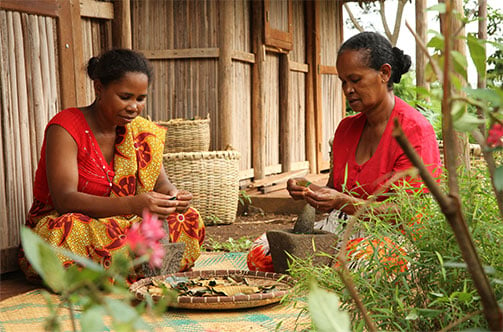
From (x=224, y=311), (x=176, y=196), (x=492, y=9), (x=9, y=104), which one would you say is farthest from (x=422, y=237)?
(x=492, y=9)

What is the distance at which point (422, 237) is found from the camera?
1.75 m

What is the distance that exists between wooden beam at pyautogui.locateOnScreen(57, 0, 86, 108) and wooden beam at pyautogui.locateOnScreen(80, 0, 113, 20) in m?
0.09

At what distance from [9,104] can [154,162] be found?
858mm

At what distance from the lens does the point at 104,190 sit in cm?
370

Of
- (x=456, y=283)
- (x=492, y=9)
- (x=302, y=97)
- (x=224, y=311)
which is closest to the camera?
(x=456, y=283)

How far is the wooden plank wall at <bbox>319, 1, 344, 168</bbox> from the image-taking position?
10234 millimetres

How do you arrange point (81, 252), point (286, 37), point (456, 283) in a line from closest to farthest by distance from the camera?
point (456, 283) → point (81, 252) → point (286, 37)

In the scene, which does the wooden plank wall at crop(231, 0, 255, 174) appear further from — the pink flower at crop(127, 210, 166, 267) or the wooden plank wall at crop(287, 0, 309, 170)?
the pink flower at crop(127, 210, 166, 267)

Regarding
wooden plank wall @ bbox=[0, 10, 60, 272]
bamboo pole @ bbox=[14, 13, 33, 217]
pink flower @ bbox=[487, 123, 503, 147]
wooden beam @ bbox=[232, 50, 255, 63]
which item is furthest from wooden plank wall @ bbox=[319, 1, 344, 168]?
pink flower @ bbox=[487, 123, 503, 147]

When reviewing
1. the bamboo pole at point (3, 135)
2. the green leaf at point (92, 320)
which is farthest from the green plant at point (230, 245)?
the green leaf at point (92, 320)

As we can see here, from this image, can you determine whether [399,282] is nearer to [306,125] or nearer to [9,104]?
[9,104]

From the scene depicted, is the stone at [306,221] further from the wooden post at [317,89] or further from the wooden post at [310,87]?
the wooden post at [317,89]

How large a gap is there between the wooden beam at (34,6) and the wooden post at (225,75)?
9.61 ft

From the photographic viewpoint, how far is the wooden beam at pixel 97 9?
4.30 m
